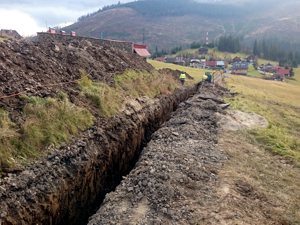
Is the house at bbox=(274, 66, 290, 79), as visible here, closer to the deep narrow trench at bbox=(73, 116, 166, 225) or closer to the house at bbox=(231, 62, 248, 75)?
the house at bbox=(231, 62, 248, 75)

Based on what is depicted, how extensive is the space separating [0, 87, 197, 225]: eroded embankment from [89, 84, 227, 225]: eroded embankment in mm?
1932

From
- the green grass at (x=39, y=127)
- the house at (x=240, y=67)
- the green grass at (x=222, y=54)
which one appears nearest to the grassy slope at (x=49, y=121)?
the green grass at (x=39, y=127)

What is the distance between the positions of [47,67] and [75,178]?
31.4 ft

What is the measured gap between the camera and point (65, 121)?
731 inches

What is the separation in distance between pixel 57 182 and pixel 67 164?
1303 millimetres

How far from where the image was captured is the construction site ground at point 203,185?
42.2 feet

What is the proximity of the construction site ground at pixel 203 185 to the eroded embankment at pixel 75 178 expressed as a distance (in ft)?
6.68

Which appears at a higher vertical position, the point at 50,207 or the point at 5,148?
the point at 5,148

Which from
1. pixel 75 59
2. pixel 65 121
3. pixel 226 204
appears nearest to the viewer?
pixel 226 204

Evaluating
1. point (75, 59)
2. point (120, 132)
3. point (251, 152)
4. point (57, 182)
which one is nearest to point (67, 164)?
point (57, 182)

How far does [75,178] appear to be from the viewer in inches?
629

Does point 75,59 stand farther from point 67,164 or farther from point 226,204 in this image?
point 226,204

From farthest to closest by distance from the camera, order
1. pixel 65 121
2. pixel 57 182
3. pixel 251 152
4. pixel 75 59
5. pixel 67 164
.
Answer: pixel 75 59
pixel 251 152
pixel 65 121
pixel 67 164
pixel 57 182

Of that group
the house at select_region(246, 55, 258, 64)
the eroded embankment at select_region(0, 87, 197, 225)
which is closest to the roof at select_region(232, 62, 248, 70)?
the house at select_region(246, 55, 258, 64)
